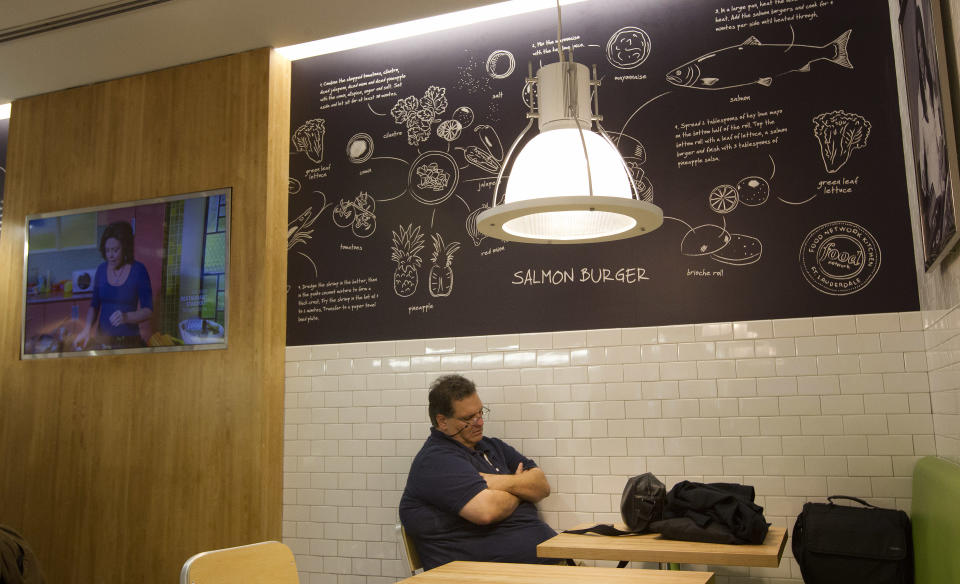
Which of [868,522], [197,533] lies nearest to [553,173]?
[868,522]

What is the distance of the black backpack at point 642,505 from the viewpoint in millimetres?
3387

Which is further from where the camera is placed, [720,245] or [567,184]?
[720,245]

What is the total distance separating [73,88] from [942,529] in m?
5.58

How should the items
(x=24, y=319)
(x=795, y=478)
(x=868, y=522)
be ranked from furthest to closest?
(x=24, y=319), (x=795, y=478), (x=868, y=522)

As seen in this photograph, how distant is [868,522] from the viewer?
125 inches

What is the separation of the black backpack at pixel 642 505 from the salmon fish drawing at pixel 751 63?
2079mm

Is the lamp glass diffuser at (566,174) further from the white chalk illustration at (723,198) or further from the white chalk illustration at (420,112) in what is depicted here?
the white chalk illustration at (420,112)

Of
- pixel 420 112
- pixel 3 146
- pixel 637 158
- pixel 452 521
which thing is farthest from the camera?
pixel 3 146

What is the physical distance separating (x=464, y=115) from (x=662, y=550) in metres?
2.71

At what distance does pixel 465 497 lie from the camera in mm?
3613

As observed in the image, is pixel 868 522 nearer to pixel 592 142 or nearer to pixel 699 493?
pixel 699 493

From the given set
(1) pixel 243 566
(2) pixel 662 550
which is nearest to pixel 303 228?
(1) pixel 243 566

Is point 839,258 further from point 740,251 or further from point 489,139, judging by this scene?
point 489,139

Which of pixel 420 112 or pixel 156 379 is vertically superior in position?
pixel 420 112
